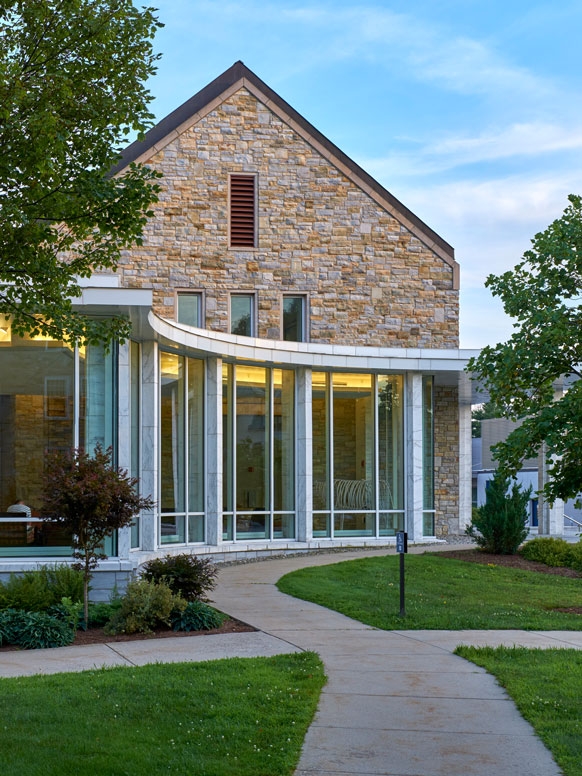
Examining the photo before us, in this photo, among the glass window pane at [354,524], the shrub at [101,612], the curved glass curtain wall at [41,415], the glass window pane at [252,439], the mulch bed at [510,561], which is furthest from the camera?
the glass window pane at [354,524]

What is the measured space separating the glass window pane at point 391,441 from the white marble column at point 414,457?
24 centimetres

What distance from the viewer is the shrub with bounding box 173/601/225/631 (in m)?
12.2

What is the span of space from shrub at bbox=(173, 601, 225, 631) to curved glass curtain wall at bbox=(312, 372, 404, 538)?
35.3 ft

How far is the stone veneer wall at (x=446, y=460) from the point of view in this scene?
25828 millimetres

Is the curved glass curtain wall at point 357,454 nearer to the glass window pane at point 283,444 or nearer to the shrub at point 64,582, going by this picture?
the glass window pane at point 283,444

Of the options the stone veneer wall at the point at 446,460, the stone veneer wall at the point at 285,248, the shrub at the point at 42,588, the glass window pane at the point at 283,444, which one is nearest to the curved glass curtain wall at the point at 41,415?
the shrub at the point at 42,588

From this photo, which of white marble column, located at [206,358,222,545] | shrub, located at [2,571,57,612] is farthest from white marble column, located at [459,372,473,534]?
shrub, located at [2,571,57,612]

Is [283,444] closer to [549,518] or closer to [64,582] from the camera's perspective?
[549,518]

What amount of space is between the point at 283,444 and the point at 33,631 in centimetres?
1178

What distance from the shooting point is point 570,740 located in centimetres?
696

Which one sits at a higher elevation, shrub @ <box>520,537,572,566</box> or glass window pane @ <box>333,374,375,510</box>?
glass window pane @ <box>333,374,375,510</box>

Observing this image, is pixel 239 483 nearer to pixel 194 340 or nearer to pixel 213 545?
pixel 213 545

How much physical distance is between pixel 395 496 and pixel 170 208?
8820mm

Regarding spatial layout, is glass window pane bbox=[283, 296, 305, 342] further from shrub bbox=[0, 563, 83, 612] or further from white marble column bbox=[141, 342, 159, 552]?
shrub bbox=[0, 563, 83, 612]
